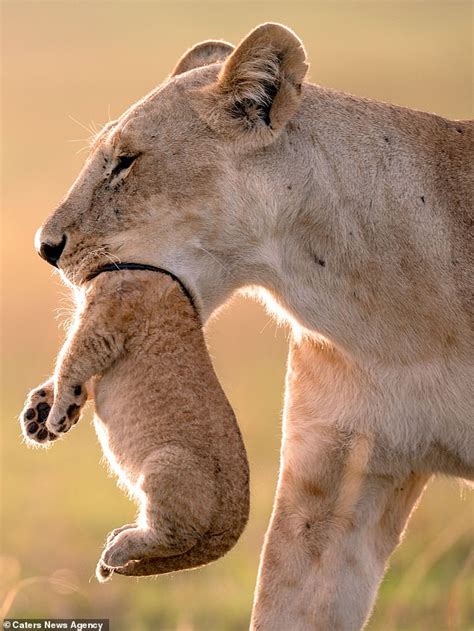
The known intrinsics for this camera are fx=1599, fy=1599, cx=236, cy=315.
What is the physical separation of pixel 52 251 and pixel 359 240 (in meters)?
0.87

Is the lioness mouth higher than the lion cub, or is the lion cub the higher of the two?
the lioness mouth

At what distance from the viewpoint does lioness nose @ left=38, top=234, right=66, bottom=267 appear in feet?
14.6

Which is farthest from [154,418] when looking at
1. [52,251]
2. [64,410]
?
[52,251]

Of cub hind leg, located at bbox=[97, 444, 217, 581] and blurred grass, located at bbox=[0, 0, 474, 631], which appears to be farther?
blurred grass, located at bbox=[0, 0, 474, 631]

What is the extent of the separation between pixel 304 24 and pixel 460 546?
21.2 metres

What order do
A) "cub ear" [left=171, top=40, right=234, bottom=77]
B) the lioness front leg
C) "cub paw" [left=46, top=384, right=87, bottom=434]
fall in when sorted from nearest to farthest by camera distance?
"cub paw" [left=46, top=384, right=87, bottom=434], the lioness front leg, "cub ear" [left=171, top=40, right=234, bottom=77]

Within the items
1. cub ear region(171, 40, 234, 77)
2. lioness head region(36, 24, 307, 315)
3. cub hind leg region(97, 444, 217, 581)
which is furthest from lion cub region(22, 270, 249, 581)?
cub ear region(171, 40, 234, 77)

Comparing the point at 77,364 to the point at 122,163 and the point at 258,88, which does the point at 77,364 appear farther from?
the point at 258,88

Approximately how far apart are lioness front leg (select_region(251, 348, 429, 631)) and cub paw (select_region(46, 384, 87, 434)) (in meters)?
0.78

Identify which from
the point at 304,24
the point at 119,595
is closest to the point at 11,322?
the point at 119,595

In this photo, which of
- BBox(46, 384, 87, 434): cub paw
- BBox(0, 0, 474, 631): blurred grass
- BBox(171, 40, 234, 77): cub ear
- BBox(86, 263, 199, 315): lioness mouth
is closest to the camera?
BBox(46, 384, 87, 434): cub paw

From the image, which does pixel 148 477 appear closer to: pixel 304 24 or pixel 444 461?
pixel 444 461

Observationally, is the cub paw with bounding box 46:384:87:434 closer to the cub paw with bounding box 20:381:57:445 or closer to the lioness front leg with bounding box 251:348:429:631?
the cub paw with bounding box 20:381:57:445

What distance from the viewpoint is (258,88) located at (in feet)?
14.7
